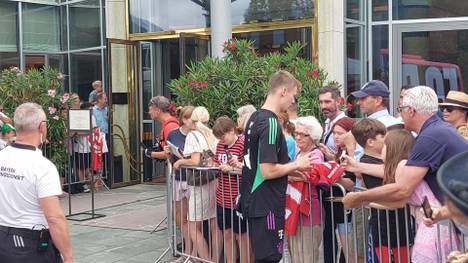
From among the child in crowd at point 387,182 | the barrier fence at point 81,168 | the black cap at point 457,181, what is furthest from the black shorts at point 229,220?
the barrier fence at point 81,168

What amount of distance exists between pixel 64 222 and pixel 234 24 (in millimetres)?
8881

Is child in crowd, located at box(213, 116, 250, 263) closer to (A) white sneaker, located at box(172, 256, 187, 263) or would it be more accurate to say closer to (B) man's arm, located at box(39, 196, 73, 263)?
(A) white sneaker, located at box(172, 256, 187, 263)

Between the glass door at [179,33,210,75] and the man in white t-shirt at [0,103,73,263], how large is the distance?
278 inches

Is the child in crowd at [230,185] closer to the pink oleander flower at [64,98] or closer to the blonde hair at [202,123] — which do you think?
the blonde hair at [202,123]

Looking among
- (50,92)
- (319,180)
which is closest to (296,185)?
(319,180)

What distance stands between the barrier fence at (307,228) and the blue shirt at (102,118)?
5426 millimetres

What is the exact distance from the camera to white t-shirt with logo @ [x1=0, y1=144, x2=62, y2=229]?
392cm

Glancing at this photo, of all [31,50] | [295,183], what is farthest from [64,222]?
[31,50]

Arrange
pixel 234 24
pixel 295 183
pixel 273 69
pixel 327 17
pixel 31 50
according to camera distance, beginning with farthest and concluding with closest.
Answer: pixel 31 50
pixel 234 24
pixel 327 17
pixel 273 69
pixel 295 183

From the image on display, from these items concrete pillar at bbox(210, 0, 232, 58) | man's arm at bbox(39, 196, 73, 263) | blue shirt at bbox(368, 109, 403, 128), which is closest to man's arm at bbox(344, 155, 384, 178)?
blue shirt at bbox(368, 109, 403, 128)

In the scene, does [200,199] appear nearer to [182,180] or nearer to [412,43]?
[182,180]

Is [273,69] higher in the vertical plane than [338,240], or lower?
higher

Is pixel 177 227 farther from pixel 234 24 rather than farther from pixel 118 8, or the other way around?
pixel 118 8

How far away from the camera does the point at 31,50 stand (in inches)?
625
